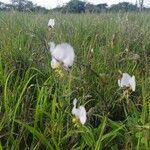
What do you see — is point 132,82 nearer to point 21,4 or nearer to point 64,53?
point 64,53

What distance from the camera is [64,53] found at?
1138 millimetres

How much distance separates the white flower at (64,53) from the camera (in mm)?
1121

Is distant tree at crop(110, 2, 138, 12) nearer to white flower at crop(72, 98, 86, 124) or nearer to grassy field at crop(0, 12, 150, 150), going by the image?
grassy field at crop(0, 12, 150, 150)

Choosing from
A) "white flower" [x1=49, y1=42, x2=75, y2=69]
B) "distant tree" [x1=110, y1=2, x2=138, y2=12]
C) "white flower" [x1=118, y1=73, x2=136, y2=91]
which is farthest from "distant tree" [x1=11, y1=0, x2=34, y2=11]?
"white flower" [x1=49, y1=42, x2=75, y2=69]

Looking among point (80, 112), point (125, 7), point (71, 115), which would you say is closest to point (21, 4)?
point (125, 7)

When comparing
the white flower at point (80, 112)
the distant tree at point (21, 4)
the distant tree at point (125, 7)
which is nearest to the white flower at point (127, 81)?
the white flower at point (80, 112)

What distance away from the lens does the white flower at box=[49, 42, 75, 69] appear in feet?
3.68

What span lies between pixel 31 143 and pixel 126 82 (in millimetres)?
382

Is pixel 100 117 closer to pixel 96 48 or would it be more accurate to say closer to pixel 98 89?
pixel 98 89

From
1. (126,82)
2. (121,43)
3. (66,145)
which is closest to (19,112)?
(66,145)

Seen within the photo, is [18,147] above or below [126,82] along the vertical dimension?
below

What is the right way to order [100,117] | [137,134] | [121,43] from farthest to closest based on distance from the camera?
[121,43]
[100,117]
[137,134]

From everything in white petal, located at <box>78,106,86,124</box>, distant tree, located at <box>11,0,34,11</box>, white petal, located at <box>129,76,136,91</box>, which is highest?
white petal, located at <box>129,76,136,91</box>

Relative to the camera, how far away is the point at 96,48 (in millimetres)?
2203
